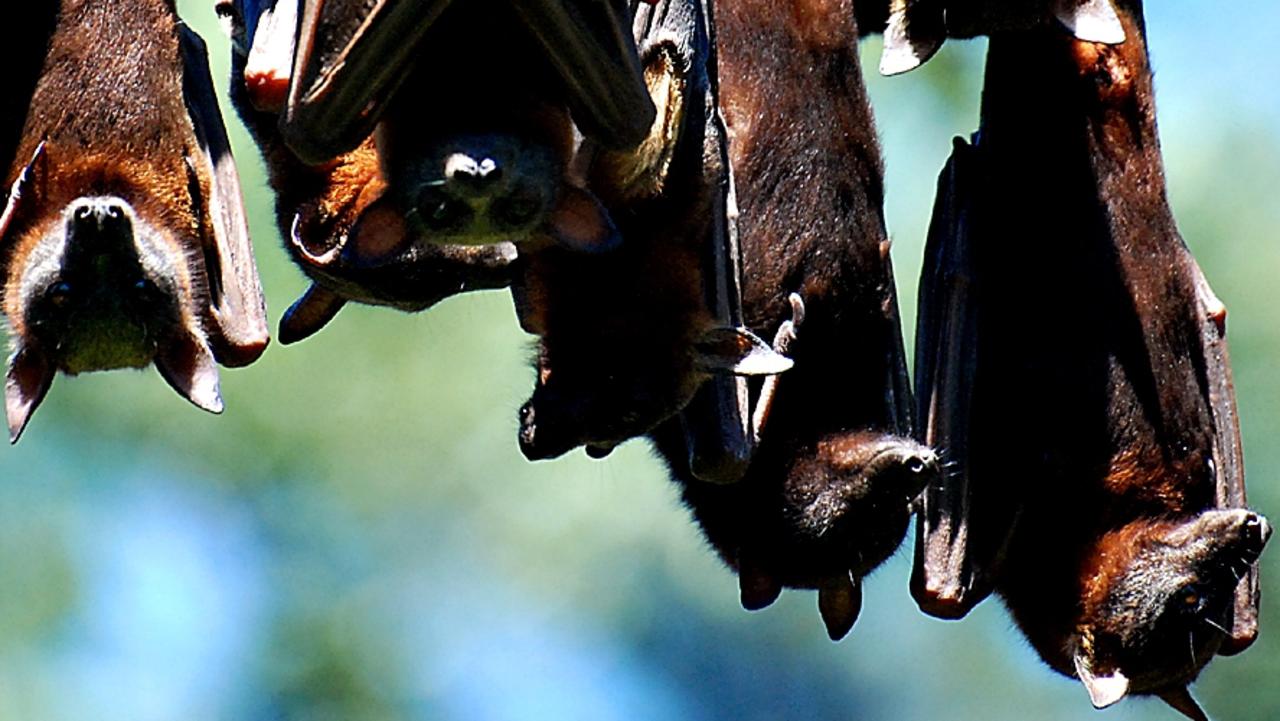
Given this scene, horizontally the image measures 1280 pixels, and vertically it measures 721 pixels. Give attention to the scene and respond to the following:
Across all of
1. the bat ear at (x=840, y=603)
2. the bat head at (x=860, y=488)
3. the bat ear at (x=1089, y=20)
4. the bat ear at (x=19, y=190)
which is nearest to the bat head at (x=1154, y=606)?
the bat ear at (x=840, y=603)

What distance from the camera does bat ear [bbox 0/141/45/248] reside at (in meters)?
5.66

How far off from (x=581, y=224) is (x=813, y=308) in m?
1.64

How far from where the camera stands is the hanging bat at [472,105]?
4.77 metres

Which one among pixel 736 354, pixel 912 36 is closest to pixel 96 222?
pixel 736 354

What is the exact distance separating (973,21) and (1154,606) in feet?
6.80

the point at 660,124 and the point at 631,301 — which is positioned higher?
the point at 660,124

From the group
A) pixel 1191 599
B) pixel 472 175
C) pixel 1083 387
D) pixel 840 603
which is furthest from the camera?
pixel 1191 599

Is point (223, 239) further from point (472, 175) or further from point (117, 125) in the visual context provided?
point (472, 175)

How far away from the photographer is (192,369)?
5.64 m

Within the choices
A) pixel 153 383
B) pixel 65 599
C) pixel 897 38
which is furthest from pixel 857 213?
pixel 65 599

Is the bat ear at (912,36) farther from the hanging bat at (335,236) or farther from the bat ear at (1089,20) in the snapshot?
the hanging bat at (335,236)

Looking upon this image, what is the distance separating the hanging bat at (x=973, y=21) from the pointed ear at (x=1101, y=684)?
7.05ft

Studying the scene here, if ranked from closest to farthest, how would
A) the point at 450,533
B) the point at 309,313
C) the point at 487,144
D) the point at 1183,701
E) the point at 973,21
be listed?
the point at 487,144, the point at 309,313, the point at 973,21, the point at 1183,701, the point at 450,533

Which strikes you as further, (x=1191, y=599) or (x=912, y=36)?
(x=1191, y=599)
